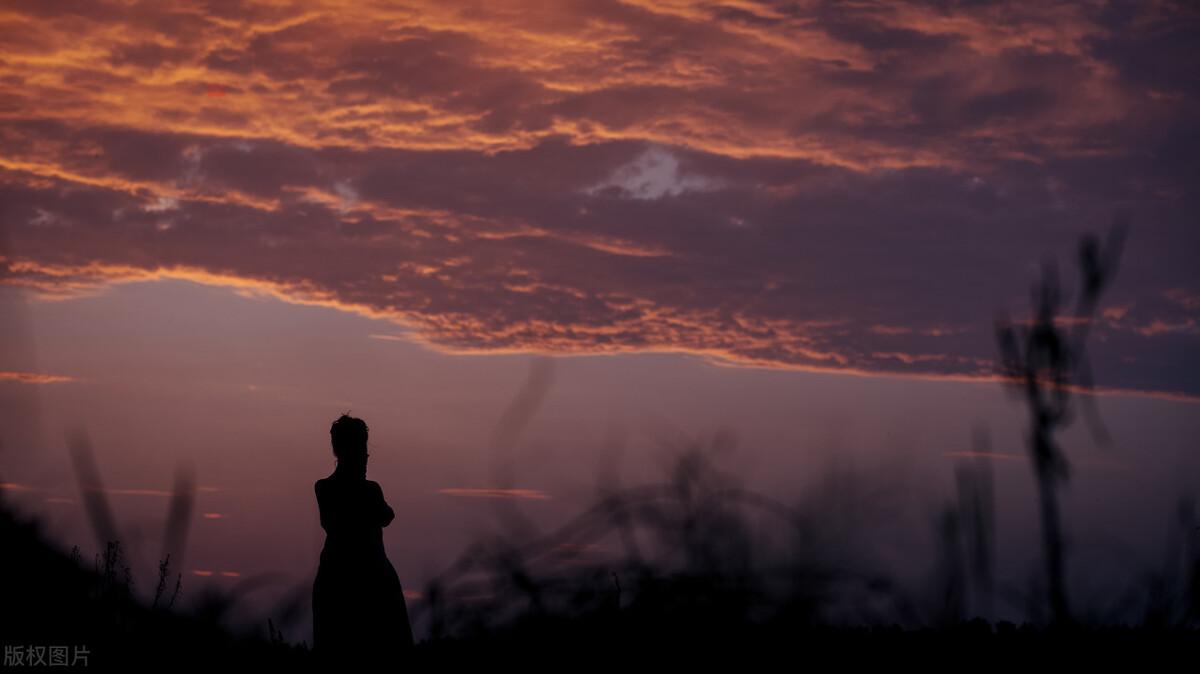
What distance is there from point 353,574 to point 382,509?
21.9 inches

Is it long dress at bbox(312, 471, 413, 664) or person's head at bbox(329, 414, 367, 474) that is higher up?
person's head at bbox(329, 414, 367, 474)

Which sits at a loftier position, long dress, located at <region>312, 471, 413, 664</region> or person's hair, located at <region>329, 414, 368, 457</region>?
person's hair, located at <region>329, 414, 368, 457</region>

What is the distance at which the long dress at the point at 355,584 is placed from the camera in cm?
871

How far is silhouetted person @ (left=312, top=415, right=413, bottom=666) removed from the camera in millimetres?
8711

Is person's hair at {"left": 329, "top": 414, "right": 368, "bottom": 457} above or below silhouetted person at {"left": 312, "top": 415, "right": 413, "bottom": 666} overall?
above

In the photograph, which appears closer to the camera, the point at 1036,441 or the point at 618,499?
the point at 1036,441

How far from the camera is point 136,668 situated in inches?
208

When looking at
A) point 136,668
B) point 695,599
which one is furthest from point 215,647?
point 695,599

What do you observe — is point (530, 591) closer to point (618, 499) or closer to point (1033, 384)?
point (618, 499)

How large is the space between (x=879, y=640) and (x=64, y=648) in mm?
4888

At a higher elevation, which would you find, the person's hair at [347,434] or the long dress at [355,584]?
the person's hair at [347,434]

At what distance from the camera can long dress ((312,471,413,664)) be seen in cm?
871

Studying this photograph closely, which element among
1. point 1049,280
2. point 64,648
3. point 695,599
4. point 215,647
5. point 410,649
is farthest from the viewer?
point 410,649

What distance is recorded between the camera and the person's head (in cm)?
887
